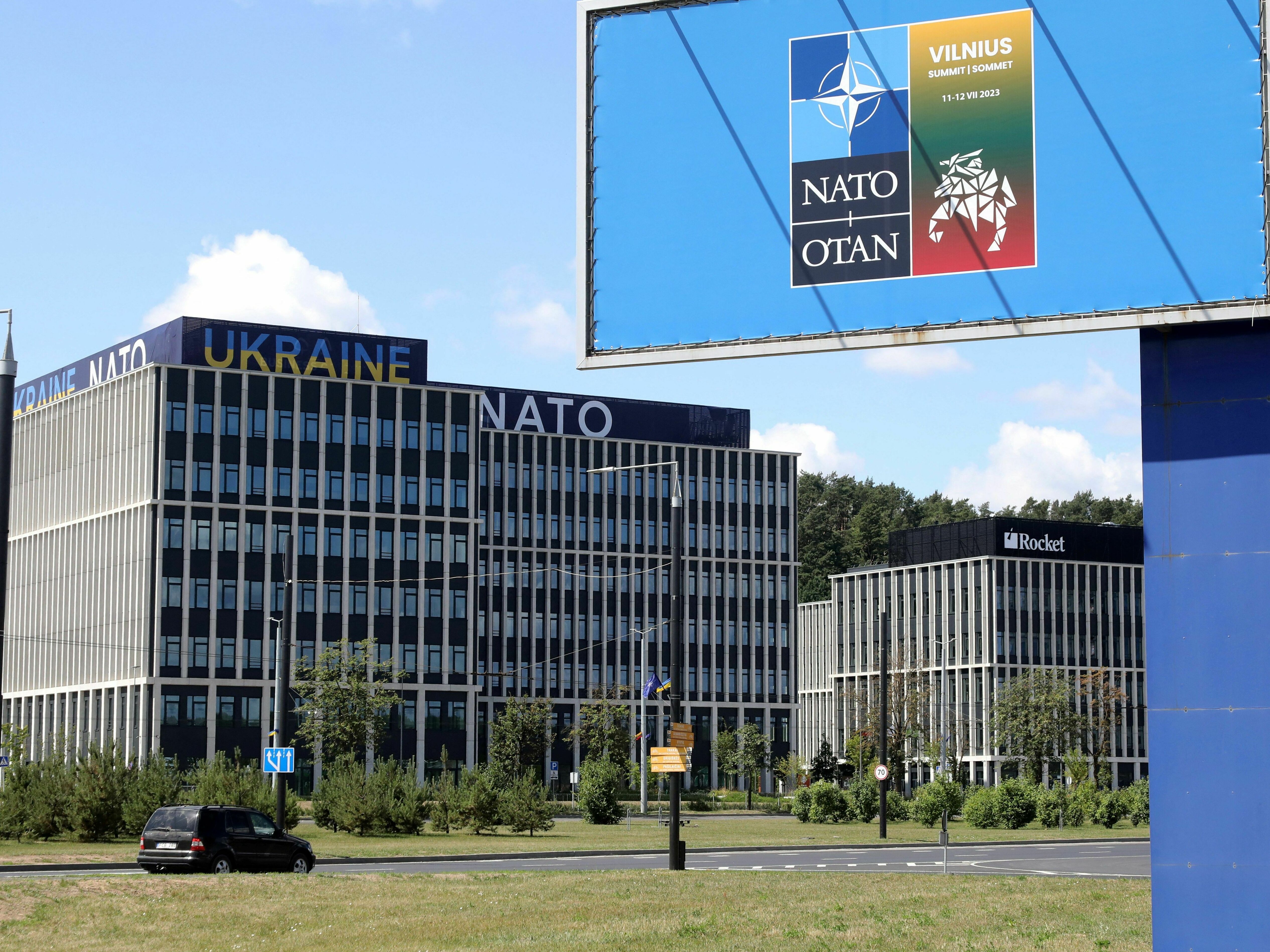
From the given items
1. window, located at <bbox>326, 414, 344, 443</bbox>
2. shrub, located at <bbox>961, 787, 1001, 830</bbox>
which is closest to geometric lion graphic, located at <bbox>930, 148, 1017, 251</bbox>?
shrub, located at <bbox>961, 787, 1001, 830</bbox>

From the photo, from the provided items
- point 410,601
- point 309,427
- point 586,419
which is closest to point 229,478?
point 309,427

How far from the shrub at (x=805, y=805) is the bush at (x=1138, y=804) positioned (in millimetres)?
13458

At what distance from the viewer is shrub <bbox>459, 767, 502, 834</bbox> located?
180 feet

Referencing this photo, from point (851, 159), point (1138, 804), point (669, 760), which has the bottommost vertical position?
point (1138, 804)

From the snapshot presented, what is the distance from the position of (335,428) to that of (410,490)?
631 centimetres

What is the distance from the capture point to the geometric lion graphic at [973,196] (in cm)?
1703

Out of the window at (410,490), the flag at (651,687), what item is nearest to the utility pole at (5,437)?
the flag at (651,687)

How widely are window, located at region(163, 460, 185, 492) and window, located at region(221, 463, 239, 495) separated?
2270mm

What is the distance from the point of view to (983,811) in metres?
64.2

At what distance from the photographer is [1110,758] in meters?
133

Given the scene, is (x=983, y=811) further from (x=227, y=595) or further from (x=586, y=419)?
(x=586, y=419)

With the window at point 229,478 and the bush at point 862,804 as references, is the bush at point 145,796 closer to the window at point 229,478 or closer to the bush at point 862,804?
the bush at point 862,804

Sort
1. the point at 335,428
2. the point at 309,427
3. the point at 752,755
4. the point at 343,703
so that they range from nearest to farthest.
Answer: the point at 343,703
the point at 309,427
the point at 335,428
the point at 752,755

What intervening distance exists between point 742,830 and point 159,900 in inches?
1518
